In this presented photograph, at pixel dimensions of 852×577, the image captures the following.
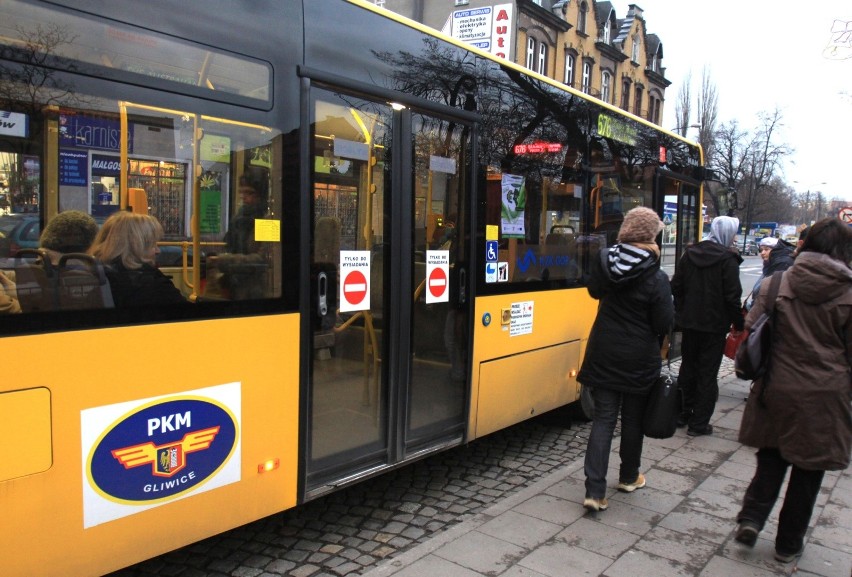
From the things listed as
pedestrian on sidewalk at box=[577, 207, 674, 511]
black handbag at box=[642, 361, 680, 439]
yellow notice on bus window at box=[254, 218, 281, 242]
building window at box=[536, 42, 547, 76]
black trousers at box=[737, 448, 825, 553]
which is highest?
building window at box=[536, 42, 547, 76]

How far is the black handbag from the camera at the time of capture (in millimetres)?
4152

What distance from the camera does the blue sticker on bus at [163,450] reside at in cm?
266

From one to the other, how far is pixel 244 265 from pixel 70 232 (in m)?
0.78

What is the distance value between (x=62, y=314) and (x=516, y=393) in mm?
3379

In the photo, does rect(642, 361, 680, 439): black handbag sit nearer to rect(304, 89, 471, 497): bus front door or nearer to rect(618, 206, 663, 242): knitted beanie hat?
rect(618, 206, 663, 242): knitted beanie hat

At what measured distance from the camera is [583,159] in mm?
5750

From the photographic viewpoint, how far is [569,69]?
125ft

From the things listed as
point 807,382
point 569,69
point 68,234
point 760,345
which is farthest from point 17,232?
point 569,69

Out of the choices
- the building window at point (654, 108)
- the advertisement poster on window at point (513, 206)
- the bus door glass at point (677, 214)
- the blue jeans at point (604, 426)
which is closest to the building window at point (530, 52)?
the building window at point (654, 108)

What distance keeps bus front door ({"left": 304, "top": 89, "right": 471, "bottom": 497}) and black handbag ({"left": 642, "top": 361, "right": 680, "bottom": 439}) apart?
1227mm

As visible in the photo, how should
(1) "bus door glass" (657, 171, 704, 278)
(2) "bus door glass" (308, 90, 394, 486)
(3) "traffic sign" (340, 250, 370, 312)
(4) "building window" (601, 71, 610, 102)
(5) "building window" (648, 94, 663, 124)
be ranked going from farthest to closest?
(5) "building window" (648, 94, 663, 124) → (4) "building window" (601, 71, 610, 102) → (1) "bus door glass" (657, 171, 704, 278) → (3) "traffic sign" (340, 250, 370, 312) → (2) "bus door glass" (308, 90, 394, 486)

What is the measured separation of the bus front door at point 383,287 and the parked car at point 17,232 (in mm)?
1286

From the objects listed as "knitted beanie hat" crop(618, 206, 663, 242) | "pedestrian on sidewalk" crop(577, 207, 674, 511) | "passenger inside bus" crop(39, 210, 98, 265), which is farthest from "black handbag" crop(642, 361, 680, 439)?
"passenger inside bus" crop(39, 210, 98, 265)

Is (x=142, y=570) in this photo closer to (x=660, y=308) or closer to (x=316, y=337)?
(x=316, y=337)
